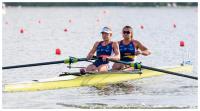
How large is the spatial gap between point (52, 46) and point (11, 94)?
44.7 ft

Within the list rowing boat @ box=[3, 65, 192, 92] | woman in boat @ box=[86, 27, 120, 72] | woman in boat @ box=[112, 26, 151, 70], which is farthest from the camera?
woman in boat @ box=[112, 26, 151, 70]

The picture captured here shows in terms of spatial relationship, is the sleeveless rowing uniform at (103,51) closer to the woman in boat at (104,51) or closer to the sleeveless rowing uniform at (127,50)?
the woman in boat at (104,51)

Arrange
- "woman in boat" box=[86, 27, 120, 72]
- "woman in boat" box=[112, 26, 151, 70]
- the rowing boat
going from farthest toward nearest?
"woman in boat" box=[112, 26, 151, 70] < "woman in boat" box=[86, 27, 120, 72] < the rowing boat

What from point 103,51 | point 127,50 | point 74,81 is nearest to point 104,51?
point 103,51

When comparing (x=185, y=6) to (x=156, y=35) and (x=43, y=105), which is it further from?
(x=43, y=105)

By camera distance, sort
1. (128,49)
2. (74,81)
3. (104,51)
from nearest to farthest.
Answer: (74,81) → (104,51) → (128,49)

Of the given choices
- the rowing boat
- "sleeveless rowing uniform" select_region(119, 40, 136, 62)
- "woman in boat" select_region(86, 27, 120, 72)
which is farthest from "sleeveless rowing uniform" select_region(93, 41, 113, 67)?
"sleeveless rowing uniform" select_region(119, 40, 136, 62)

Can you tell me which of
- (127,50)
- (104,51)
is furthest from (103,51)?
(127,50)

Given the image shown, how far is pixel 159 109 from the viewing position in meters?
12.6

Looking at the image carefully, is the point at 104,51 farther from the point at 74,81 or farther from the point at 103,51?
the point at 74,81

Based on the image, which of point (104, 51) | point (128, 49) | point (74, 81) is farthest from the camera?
point (128, 49)

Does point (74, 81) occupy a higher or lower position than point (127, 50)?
lower

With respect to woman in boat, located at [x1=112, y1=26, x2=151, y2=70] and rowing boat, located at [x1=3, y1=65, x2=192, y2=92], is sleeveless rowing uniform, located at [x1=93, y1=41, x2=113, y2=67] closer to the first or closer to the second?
rowing boat, located at [x1=3, y1=65, x2=192, y2=92]

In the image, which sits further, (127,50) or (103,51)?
(127,50)
